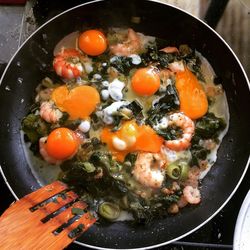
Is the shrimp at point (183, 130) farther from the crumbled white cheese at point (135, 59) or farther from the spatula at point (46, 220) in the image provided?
the spatula at point (46, 220)

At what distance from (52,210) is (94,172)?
37 cm

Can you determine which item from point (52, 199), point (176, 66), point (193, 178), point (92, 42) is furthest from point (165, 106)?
point (52, 199)

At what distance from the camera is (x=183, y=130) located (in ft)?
9.14

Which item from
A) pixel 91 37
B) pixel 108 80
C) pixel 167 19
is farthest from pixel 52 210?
pixel 167 19

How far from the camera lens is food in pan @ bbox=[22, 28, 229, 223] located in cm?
276

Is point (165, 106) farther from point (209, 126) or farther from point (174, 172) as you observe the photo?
point (174, 172)

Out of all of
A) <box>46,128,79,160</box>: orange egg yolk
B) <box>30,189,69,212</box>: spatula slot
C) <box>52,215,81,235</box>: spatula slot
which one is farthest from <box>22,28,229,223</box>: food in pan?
<box>52,215,81,235</box>: spatula slot

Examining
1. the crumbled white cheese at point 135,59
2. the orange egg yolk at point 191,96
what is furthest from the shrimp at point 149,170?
the crumbled white cheese at point 135,59

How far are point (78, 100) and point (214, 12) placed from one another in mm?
1036

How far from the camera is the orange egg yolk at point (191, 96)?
2830mm

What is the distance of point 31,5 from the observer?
3000 millimetres

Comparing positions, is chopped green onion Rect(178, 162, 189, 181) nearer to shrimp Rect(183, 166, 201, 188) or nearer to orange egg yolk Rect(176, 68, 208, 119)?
shrimp Rect(183, 166, 201, 188)

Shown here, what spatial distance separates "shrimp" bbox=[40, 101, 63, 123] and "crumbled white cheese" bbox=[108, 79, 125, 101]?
322 millimetres

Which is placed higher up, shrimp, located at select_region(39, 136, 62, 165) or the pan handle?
the pan handle
